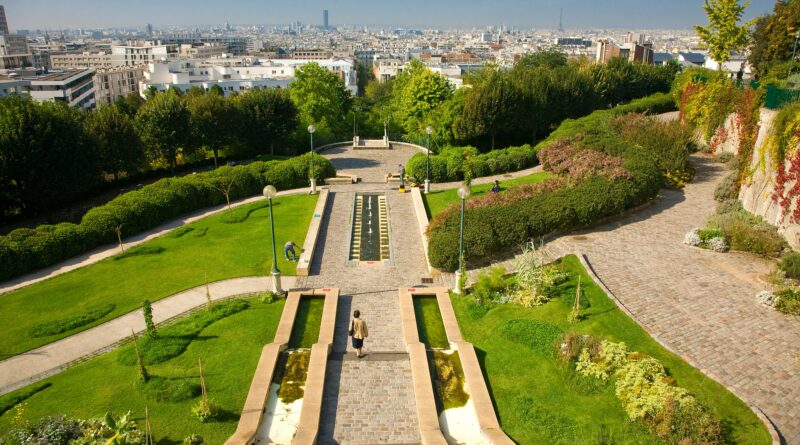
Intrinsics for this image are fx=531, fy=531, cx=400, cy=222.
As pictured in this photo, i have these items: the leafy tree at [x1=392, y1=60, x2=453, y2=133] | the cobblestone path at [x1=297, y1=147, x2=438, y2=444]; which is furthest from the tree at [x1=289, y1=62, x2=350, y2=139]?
the cobblestone path at [x1=297, y1=147, x2=438, y2=444]

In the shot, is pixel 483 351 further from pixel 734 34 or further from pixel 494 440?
pixel 734 34

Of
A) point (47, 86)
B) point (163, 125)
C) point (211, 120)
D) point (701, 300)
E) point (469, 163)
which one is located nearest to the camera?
point (701, 300)

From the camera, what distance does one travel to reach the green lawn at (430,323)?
633 inches

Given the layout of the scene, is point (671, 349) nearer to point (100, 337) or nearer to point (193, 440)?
point (193, 440)

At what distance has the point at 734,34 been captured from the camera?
1578 inches

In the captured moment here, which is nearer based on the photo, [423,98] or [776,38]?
[776,38]

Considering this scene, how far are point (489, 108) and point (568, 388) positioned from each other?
30.2 metres

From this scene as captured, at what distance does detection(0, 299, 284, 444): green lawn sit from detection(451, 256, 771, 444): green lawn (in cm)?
646

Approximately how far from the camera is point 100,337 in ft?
53.3

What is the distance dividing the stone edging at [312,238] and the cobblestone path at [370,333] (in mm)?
346

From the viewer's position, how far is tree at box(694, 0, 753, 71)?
39.3 metres

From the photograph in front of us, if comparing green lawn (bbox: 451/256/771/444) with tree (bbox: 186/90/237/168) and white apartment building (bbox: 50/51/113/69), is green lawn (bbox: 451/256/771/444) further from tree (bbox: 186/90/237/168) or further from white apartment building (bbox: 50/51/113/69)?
white apartment building (bbox: 50/51/113/69)

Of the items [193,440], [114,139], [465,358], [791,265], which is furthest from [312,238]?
[114,139]

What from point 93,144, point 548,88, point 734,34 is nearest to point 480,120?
point 548,88
